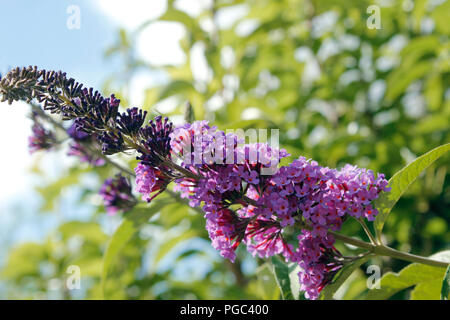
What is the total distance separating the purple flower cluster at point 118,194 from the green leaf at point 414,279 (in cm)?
106

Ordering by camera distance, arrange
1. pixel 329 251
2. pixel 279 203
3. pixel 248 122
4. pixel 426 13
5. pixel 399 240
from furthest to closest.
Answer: pixel 426 13 → pixel 399 240 → pixel 248 122 → pixel 329 251 → pixel 279 203

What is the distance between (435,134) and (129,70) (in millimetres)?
2433

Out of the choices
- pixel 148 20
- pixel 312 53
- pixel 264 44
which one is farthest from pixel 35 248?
pixel 312 53

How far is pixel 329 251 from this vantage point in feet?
4.54

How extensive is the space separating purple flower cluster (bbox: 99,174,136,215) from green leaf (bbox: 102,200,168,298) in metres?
0.04

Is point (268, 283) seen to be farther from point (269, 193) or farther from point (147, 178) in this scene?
point (147, 178)

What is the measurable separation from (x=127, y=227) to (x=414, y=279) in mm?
1161

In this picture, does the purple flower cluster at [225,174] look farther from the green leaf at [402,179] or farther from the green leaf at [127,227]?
the green leaf at [127,227]

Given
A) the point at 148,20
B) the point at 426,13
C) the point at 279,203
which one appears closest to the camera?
the point at 279,203

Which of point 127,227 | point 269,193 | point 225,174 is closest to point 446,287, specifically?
point 269,193

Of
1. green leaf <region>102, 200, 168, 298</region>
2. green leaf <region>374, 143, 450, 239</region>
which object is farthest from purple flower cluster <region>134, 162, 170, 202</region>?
green leaf <region>374, 143, 450, 239</region>

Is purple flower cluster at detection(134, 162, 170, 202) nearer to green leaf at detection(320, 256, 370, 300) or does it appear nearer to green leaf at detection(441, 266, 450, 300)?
green leaf at detection(320, 256, 370, 300)

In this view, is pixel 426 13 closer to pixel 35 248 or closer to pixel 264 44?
pixel 264 44

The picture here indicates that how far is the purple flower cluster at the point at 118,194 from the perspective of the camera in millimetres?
1909
